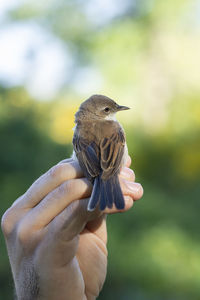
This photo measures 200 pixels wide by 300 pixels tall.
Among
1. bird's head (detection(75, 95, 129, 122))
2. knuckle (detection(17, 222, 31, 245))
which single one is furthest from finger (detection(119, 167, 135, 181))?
bird's head (detection(75, 95, 129, 122))

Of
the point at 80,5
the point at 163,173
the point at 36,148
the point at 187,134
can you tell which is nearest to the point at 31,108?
the point at 36,148

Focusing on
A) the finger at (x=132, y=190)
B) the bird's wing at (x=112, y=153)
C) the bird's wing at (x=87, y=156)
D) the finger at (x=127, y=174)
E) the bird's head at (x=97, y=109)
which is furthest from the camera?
the bird's head at (x=97, y=109)

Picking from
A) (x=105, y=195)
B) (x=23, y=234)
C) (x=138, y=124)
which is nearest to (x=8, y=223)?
(x=23, y=234)

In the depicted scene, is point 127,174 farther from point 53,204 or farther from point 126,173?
point 53,204

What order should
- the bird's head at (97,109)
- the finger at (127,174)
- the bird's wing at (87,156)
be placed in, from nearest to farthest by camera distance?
the finger at (127,174)
the bird's wing at (87,156)
the bird's head at (97,109)

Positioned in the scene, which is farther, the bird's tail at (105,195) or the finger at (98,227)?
the finger at (98,227)

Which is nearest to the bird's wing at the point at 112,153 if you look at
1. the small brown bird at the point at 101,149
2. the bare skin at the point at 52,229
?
the small brown bird at the point at 101,149

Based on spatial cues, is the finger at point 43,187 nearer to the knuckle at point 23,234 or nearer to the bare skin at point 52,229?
the bare skin at point 52,229
